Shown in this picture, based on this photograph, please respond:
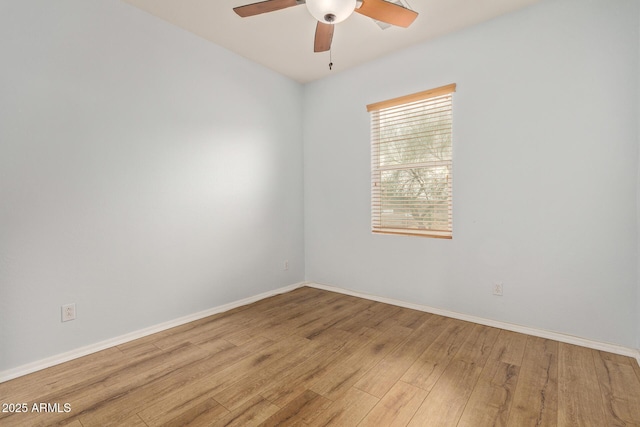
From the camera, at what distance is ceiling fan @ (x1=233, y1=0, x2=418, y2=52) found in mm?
1759

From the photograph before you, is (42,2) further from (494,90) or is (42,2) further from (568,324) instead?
(568,324)

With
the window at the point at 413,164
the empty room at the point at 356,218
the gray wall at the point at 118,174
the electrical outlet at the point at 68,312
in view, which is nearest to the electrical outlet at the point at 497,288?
the empty room at the point at 356,218

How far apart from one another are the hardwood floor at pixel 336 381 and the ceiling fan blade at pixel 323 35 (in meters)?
2.34

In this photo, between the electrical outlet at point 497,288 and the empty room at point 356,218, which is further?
the electrical outlet at point 497,288

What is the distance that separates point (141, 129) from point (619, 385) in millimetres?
3838

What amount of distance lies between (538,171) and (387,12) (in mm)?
1749

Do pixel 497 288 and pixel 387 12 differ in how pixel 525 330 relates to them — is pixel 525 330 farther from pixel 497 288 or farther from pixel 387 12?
pixel 387 12

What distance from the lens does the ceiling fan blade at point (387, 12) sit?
1875 millimetres

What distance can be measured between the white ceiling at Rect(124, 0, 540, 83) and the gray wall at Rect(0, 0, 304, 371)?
19 cm

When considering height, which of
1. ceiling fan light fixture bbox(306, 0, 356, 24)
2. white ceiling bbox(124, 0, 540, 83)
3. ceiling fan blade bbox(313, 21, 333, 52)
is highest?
white ceiling bbox(124, 0, 540, 83)

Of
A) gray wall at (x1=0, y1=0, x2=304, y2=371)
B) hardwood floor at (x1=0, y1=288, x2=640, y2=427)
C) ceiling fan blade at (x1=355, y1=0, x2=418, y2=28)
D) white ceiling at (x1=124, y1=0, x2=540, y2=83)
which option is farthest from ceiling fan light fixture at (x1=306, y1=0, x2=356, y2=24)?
hardwood floor at (x1=0, y1=288, x2=640, y2=427)

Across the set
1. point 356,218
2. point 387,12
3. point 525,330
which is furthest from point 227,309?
point 387,12

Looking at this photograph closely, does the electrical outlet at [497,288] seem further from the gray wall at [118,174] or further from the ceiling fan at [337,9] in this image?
the gray wall at [118,174]

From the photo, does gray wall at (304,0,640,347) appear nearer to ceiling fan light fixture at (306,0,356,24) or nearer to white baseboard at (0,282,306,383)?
ceiling fan light fixture at (306,0,356,24)
